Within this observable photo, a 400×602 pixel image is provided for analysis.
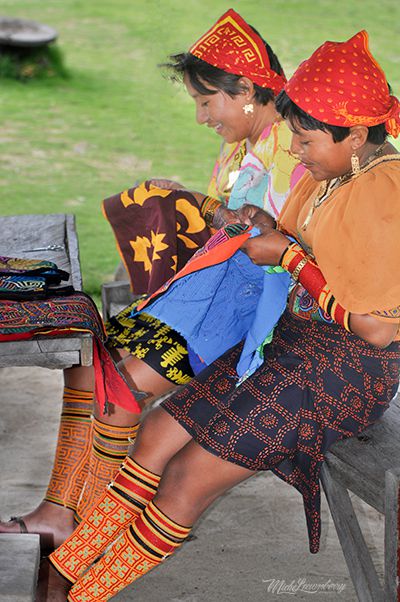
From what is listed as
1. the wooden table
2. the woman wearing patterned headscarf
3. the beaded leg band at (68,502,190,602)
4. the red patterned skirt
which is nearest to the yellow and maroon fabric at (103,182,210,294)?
the woman wearing patterned headscarf

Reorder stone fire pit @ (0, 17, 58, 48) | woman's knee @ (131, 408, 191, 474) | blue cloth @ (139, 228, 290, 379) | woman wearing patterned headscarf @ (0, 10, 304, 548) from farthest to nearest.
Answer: stone fire pit @ (0, 17, 58, 48)
woman wearing patterned headscarf @ (0, 10, 304, 548)
blue cloth @ (139, 228, 290, 379)
woman's knee @ (131, 408, 191, 474)

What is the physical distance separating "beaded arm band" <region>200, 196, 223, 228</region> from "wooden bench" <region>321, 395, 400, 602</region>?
90 centimetres

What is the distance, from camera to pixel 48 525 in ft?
10.7

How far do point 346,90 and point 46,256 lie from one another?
131 cm

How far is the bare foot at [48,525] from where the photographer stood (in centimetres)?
325

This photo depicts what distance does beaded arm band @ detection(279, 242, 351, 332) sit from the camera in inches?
104

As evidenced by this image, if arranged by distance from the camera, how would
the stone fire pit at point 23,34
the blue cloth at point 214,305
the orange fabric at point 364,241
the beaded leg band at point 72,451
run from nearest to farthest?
the orange fabric at point 364,241 → the blue cloth at point 214,305 → the beaded leg band at point 72,451 → the stone fire pit at point 23,34

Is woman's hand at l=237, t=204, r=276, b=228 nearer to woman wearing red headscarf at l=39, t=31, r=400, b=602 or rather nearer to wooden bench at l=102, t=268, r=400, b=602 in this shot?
woman wearing red headscarf at l=39, t=31, r=400, b=602

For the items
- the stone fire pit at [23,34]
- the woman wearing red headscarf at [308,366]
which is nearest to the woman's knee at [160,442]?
the woman wearing red headscarf at [308,366]

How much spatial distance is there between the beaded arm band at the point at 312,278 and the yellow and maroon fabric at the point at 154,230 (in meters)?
0.73

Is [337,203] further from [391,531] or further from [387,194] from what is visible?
[391,531]

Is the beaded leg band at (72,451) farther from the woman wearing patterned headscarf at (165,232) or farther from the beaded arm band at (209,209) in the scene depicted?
the beaded arm band at (209,209)

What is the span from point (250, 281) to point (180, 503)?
0.76m

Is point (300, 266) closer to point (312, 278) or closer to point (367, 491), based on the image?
point (312, 278)
